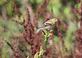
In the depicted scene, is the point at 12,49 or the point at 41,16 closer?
the point at 12,49

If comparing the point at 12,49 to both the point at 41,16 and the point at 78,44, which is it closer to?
the point at 78,44

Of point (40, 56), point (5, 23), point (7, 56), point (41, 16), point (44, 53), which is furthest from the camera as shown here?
point (5, 23)

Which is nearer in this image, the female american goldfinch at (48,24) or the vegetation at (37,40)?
the vegetation at (37,40)

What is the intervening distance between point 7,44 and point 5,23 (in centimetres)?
86

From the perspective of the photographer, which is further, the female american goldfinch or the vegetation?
the female american goldfinch

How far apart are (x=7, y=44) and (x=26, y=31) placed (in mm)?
260

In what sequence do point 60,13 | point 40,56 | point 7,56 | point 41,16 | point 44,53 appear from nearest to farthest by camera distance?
point 40,56, point 44,53, point 7,56, point 41,16, point 60,13

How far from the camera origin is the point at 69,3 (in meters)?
3.79

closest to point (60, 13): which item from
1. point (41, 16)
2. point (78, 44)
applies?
point (41, 16)

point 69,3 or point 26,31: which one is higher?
point 26,31

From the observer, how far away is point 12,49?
2.09 meters

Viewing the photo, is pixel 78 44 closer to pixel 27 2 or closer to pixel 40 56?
pixel 40 56

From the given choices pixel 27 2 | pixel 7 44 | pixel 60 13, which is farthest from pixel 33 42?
pixel 60 13

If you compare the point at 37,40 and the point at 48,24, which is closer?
the point at 37,40
